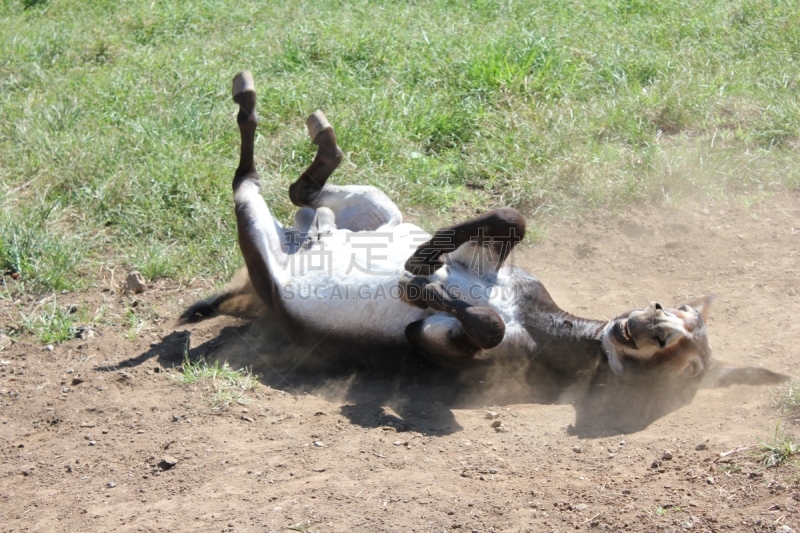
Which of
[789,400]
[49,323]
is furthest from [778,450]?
[49,323]

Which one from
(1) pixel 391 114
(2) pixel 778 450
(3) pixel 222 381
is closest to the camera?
(2) pixel 778 450

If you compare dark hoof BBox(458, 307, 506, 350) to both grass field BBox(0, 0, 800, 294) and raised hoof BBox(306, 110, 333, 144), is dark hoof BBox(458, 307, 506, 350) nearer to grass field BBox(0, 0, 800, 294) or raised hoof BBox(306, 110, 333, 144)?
raised hoof BBox(306, 110, 333, 144)

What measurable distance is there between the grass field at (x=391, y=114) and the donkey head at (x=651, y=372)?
213cm

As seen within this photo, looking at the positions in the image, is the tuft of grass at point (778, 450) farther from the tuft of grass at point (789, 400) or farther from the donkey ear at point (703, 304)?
the donkey ear at point (703, 304)

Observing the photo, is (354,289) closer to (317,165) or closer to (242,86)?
(317,165)

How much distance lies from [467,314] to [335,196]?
5.56 ft

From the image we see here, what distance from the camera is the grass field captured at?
6.08 m

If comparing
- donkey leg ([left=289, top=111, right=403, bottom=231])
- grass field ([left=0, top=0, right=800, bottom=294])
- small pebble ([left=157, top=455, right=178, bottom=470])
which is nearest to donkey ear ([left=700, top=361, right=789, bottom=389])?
donkey leg ([left=289, top=111, right=403, bottom=231])

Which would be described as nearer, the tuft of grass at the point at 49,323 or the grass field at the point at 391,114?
the tuft of grass at the point at 49,323

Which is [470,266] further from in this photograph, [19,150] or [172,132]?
[19,150]

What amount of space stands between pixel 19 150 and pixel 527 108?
3892mm

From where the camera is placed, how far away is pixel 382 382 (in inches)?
178

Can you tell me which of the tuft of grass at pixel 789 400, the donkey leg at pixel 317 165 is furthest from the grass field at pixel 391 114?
the tuft of grass at pixel 789 400

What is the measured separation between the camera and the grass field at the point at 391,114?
6078 millimetres
